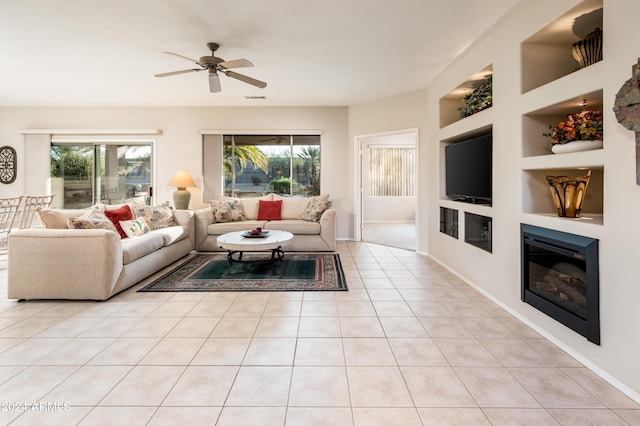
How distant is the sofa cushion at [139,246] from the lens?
3365 millimetres

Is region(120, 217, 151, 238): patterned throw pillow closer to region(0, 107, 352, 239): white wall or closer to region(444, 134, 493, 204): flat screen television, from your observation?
region(0, 107, 352, 239): white wall

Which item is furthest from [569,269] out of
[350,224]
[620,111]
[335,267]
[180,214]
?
[180,214]

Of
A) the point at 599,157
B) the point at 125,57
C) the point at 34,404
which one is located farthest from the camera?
the point at 125,57

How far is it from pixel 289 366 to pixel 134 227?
3.17 m

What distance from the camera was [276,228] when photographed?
533 centimetres

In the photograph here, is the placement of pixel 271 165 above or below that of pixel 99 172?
above

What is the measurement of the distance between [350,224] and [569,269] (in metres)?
4.40

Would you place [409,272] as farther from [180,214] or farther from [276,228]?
[180,214]

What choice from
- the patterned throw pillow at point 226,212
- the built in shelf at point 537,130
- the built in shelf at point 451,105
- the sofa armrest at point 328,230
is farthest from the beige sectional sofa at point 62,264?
the built in shelf at point 451,105

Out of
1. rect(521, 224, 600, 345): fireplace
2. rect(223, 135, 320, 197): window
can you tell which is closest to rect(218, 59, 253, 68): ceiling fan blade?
rect(521, 224, 600, 345): fireplace

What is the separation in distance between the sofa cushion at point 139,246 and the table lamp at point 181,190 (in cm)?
204

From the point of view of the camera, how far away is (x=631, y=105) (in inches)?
65.3

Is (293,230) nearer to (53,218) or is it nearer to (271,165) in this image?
(271,165)

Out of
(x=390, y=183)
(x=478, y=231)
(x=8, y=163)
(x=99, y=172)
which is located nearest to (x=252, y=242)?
(x=478, y=231)
